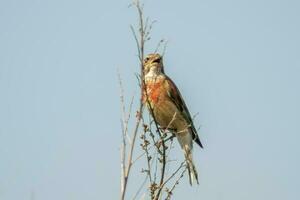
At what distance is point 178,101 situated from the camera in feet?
29.0

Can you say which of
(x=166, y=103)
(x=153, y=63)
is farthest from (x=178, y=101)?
(x=153, y=63)

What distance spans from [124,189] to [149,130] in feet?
5.09

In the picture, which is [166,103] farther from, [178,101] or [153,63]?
[153,63]

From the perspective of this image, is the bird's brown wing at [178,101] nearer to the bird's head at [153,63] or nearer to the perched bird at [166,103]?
the perched bird at [166,103]

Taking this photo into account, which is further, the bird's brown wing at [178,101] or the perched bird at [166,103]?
the bird's brown wing at [178,101]

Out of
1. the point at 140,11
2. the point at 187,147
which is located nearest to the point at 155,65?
the point at 187,147

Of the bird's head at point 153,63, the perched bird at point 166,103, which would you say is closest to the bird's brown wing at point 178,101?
the perched bird at point 166,103

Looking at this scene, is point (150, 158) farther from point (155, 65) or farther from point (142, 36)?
point (155, 65)

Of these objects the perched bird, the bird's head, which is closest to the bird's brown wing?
the perched bird

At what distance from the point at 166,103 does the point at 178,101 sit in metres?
0.35

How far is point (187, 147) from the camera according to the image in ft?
28.2

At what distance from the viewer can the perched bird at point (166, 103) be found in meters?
8.40

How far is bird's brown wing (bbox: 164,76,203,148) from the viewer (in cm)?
869

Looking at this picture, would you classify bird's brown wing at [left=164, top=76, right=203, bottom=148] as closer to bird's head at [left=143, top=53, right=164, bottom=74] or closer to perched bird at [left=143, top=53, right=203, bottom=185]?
perched bird at [left=143, top=53, right=203, bottom=185]
